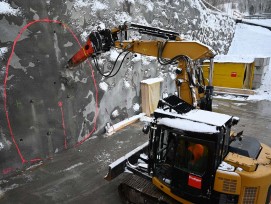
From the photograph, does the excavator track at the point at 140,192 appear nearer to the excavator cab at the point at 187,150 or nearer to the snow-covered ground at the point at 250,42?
the excavator cab at the point at 187,150

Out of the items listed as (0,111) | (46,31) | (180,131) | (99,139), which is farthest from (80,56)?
(180,131)

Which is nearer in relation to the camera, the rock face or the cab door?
the cab door

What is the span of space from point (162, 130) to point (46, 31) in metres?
4.12

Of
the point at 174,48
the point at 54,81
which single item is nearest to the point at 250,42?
the point at 174,48

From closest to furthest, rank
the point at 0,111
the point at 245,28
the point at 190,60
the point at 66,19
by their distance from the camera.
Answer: the point at 190,60
the point at 0,111
the point at 66,19
the point at 245,28

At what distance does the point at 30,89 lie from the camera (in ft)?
21.0

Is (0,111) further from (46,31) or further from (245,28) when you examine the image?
(245,28)

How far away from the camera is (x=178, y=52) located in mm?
5141

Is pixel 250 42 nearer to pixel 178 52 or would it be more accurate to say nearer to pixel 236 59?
pixel 236 59

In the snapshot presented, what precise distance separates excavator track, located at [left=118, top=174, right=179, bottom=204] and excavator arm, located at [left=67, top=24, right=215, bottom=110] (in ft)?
5.82

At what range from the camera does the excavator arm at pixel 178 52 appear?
484 cm

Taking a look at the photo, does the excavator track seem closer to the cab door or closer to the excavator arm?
the cab door

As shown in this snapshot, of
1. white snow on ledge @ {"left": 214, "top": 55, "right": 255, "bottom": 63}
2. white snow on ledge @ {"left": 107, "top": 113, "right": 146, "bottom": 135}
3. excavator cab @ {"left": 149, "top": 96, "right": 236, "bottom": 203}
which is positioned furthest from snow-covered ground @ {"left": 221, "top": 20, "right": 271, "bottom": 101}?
excavator cab @ {"left": 149, "top": 96, "right": 236, "bottom": 203}

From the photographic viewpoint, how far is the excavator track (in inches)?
183
